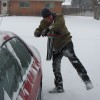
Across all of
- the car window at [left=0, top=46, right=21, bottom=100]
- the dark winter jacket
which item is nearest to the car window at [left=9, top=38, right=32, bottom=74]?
the car window at [left=0, top=46, right=21, bottom=100]

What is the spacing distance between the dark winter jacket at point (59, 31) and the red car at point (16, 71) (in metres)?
1.30

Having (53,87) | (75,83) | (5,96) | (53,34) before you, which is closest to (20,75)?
(5,96)

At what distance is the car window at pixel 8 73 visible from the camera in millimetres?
3442

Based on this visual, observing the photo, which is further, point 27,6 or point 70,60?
point 27,6

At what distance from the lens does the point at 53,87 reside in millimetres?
7422

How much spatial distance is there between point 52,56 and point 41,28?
0.54 m

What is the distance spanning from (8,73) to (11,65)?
0.85 ft

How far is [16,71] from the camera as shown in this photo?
4051 millimetres

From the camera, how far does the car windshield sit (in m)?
3.47

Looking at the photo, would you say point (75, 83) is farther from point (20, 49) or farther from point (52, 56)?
point (20, 49)

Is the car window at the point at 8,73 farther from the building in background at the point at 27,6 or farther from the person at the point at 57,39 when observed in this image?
the building in background at the point at 27,6

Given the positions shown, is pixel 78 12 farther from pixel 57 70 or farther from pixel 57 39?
pixel 57 39

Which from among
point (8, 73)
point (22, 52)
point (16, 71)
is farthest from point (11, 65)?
point (22, 52)

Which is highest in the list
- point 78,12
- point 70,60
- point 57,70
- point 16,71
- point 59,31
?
point 59,31
